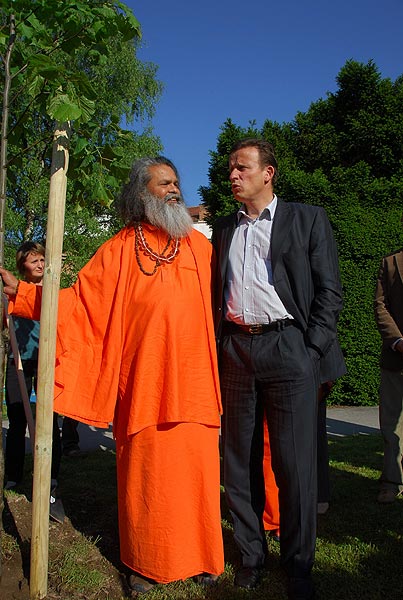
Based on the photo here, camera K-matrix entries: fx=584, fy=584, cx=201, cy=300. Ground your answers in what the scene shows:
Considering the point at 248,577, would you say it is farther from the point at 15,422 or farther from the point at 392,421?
the point at 15,422

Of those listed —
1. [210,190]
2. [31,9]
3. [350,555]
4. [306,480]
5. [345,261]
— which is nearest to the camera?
[31,9]

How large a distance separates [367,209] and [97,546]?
8.68m

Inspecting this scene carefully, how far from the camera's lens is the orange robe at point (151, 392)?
3.08 m

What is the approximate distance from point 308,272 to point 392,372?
2.05 m

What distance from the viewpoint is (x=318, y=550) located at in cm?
358

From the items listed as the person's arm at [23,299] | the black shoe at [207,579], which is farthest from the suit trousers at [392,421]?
the person's arm at [23,299]

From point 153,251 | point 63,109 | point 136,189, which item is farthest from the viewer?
point 136,189

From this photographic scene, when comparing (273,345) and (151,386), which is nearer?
(273,345)

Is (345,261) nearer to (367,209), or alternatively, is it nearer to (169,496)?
(367,209)

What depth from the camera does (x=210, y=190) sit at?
12.2 metres

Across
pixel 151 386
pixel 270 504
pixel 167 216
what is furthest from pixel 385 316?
pixel 151 386

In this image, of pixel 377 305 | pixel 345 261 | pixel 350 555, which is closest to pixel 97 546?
pixel 350 555

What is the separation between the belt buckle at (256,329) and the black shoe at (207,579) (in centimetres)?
134

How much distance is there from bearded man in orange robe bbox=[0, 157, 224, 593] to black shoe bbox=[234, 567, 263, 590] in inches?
4.8
